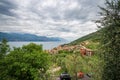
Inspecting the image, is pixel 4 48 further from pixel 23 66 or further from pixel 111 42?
pixel 111 42

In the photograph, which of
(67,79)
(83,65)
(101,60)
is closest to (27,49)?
(67,79)

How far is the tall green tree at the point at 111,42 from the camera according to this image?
72.5ft

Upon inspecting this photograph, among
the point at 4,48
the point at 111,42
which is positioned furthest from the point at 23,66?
the point at 111,42

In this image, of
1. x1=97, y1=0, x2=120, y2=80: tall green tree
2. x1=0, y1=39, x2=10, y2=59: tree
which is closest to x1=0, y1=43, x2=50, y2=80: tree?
x1=0, y1=39, x2=10, y2=59: tree

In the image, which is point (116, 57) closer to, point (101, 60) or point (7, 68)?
point (101, 60)

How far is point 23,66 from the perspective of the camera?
3875cm

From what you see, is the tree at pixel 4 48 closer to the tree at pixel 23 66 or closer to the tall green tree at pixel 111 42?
the tree at pixel 23 66

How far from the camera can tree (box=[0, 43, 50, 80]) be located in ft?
127

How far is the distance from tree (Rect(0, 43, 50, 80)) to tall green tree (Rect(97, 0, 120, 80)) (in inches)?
739

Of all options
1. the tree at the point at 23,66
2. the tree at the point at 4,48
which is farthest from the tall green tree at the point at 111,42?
the tree at the point at 4,48

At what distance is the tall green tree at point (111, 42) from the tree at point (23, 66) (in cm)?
1878

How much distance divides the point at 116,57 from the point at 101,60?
7.40 feet

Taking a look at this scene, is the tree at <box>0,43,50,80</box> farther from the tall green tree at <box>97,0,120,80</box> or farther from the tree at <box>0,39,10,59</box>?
the tall green tree at <box>97,0,120,80</box>

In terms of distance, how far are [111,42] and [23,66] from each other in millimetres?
21435
